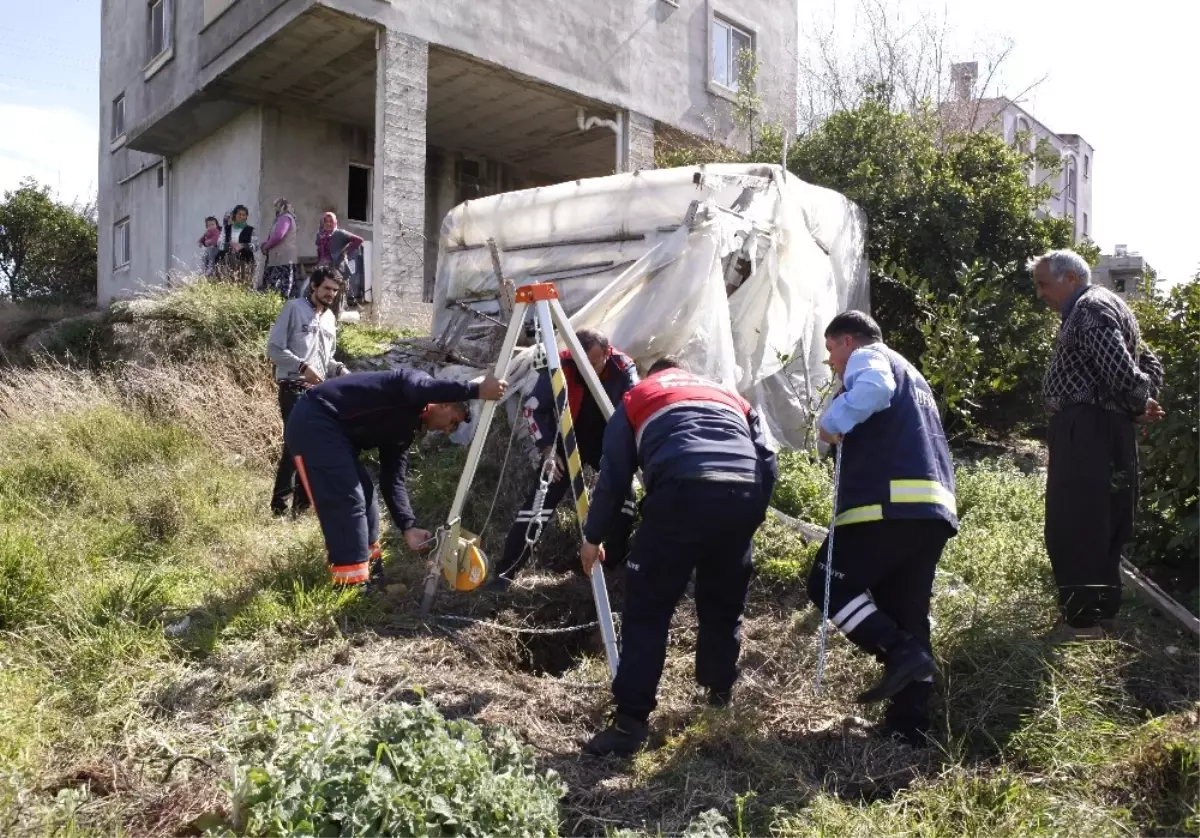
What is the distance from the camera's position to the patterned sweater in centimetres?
433

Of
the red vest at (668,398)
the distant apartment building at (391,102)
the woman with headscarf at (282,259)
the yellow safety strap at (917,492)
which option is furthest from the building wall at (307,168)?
the yellow safety strap at (917,492)

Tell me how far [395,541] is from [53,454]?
311 cm

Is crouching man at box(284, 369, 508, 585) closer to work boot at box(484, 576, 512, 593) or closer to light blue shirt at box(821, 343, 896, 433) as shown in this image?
work boot at box(484, 576, 512, 593)

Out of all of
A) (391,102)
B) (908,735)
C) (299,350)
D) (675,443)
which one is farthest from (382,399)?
(391,102)

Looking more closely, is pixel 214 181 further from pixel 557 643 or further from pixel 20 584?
pixel 557 643

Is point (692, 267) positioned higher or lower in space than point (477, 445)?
higher

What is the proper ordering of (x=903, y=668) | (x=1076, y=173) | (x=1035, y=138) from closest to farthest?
(x=903, y=668), (x=1035, y=138), (x=1076, y=173)

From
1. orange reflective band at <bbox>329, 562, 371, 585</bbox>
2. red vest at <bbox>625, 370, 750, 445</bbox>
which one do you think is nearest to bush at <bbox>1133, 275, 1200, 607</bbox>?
red vest at <bbox>625, 370, 750, 445</bbox>

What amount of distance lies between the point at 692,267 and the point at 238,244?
→ 815cm

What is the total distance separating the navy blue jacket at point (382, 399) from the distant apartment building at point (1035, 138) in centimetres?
845

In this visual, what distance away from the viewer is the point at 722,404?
3.94m

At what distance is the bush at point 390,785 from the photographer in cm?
275

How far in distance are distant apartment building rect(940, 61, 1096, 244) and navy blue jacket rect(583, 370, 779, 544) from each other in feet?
27.4

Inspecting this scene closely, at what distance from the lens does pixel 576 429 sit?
5.50 meters
